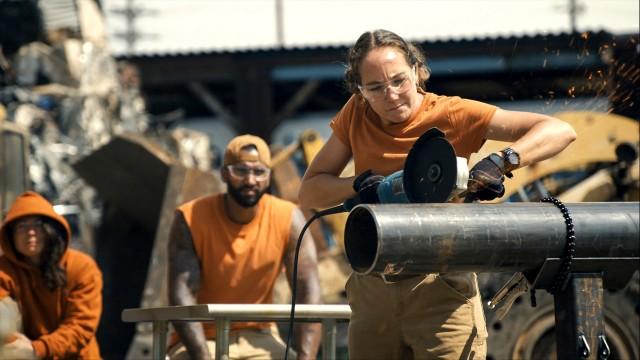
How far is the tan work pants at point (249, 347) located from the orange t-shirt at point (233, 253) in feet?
0.13

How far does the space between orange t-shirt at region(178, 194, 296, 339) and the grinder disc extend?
102 inches

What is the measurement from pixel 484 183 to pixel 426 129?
1.78 feet

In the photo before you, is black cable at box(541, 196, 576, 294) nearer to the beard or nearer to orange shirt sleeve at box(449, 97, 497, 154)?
orange shirt sleeve at box(449, 97, 497, 154)

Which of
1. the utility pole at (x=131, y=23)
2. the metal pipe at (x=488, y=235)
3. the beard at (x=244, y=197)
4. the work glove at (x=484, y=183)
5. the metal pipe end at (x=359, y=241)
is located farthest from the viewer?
the utility pole at (x=131, y=23)

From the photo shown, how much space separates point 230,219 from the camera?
17.8 ft

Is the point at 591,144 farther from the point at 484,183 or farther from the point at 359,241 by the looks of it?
the point at 359,241

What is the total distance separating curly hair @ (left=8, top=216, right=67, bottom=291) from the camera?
521 centimetres

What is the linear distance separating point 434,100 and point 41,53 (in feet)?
61.2

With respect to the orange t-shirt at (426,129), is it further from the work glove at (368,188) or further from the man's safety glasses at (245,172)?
the man's safety glasses at (245,172)

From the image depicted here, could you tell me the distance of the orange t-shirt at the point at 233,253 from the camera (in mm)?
5238

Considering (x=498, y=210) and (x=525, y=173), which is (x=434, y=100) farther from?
(x=525, y=173)

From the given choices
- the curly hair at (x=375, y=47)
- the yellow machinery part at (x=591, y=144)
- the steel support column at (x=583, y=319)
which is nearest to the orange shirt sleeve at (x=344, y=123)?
the curly hair at (x=375, y=47)

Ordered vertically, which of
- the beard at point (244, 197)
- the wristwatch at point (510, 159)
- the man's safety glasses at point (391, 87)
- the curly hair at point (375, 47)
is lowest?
the beard at point (244, 197)

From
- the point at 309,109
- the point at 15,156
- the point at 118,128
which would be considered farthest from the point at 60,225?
the point at 309,109
